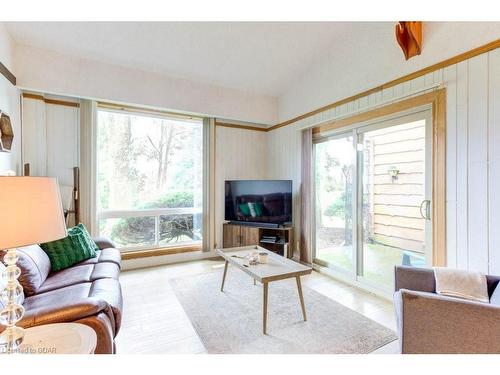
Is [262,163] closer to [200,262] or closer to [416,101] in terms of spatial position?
[200,262]

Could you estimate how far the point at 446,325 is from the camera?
1359 millimetres

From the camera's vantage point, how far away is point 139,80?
352 cm

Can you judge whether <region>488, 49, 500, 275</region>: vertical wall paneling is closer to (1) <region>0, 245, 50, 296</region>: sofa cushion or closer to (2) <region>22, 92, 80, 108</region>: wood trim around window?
(1) <region>0, 245, 50, 296</region>: sofa cushion

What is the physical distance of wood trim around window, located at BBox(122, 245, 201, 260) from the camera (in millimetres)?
3741

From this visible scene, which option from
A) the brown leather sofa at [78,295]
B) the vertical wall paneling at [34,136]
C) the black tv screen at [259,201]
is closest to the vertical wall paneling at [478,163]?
the black tv screen at [259,201]

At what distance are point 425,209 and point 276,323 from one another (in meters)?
1.83

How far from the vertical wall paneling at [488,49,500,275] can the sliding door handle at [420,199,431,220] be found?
463 mm

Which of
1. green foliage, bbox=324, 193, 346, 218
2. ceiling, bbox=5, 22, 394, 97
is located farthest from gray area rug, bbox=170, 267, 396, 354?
ceiling, bbox=5, 22, 394, 97

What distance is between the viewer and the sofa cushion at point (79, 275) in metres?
1.98

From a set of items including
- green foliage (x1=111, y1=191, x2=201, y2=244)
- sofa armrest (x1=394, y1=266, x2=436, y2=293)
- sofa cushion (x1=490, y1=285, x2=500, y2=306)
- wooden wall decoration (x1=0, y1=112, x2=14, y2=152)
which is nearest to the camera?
sofa cushion (x1=490, y1=285, x2=500, y2=306)

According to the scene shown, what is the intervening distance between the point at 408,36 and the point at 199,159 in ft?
10.6

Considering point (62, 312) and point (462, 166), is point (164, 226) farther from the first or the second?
point (462, 166)

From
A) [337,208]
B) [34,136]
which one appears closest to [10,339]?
[34,136]
